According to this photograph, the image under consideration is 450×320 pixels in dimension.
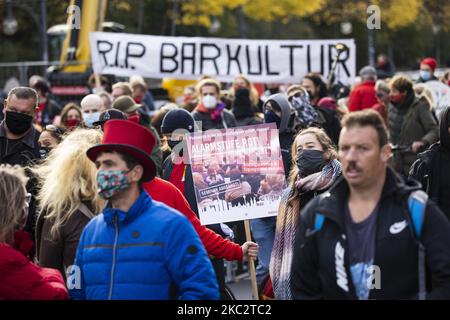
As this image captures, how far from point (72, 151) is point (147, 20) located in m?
36.5

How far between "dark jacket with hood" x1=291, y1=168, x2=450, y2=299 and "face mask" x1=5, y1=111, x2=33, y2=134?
3.88 meters

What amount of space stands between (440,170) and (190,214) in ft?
5.73

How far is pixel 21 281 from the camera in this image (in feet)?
15.1

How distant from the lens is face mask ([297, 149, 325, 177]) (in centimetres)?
707

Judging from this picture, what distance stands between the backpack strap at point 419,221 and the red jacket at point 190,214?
82.0 inches

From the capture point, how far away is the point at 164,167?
330 inches

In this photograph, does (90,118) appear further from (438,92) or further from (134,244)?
(438,92)

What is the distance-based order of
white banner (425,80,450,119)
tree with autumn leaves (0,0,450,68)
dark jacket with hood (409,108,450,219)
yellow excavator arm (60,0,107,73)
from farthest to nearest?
tree with autumn leaves (0,0,450,68) < yellow excavator arm (60,0,107,73) < white banner (425,80,450,119) < dark jacket with hood (409,108,450,219)

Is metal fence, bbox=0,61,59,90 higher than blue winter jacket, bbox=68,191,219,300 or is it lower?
higher

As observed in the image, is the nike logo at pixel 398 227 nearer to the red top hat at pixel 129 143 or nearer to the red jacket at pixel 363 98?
the red top hat at pixel 129 143

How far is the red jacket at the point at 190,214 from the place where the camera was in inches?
246

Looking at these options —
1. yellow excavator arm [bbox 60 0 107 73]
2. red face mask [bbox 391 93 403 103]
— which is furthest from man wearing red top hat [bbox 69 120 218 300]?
yellow excavator arm [bbox 60 0 107 73]

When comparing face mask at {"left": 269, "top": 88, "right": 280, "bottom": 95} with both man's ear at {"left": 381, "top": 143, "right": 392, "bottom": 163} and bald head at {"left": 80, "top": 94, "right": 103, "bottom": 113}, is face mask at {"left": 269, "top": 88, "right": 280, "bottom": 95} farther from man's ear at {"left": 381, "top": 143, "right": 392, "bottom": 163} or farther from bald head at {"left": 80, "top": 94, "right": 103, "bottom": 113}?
man's ear at {"left": 381, "top": 143, "right": 392, "bottom": 163}

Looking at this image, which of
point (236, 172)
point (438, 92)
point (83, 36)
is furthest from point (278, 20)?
point (236, 172)
